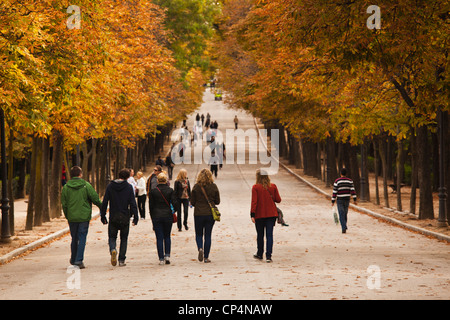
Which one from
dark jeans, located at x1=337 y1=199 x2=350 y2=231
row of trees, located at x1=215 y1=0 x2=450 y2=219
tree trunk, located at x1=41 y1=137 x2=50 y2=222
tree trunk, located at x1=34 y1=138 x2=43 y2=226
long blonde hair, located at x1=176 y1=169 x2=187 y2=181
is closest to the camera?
row of trees, located at x1=215 y1=0 x2=450 y2=219

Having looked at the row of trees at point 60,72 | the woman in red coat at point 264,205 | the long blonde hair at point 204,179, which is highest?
the row of trees at point 60,72

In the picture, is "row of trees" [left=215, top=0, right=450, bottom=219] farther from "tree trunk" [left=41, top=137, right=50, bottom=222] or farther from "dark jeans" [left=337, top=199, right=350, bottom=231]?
"tree trunk" [left=41, top=137, right=50, bottom=222]

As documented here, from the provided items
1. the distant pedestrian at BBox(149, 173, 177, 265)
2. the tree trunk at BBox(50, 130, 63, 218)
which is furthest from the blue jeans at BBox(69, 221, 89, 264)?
the tree trunk at BBox(50, 130, 63, 218)

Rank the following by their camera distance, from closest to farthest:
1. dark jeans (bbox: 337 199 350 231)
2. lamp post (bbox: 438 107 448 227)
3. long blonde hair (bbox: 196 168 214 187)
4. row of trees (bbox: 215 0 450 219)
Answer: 1. long blonde hair (bbox: 196 168 214 187)
2. row of trees (bbox: 215 0 450 219)
3. dark jeans (bbox: 337 199 350 231)
4. lamp post (bbox: 438 107 448 227)

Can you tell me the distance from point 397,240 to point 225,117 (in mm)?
84052

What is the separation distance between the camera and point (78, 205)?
1441cm

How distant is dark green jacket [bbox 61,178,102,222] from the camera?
14391 mm

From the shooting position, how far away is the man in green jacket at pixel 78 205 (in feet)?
47.2

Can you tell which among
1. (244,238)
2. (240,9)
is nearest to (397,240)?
(244,238)

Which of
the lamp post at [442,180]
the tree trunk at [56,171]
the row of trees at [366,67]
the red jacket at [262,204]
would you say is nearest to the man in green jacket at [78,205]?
the red jacket at [262,204]

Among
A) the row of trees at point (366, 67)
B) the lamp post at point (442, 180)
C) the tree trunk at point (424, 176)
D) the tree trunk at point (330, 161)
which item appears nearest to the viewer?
the row of trees at point (366, 67)

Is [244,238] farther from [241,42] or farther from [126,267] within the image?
[241,42]

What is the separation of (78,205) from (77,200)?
10 centimetres

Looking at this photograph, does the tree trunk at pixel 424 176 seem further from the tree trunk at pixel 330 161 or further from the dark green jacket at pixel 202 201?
the tree trunk at pixel 330 161
